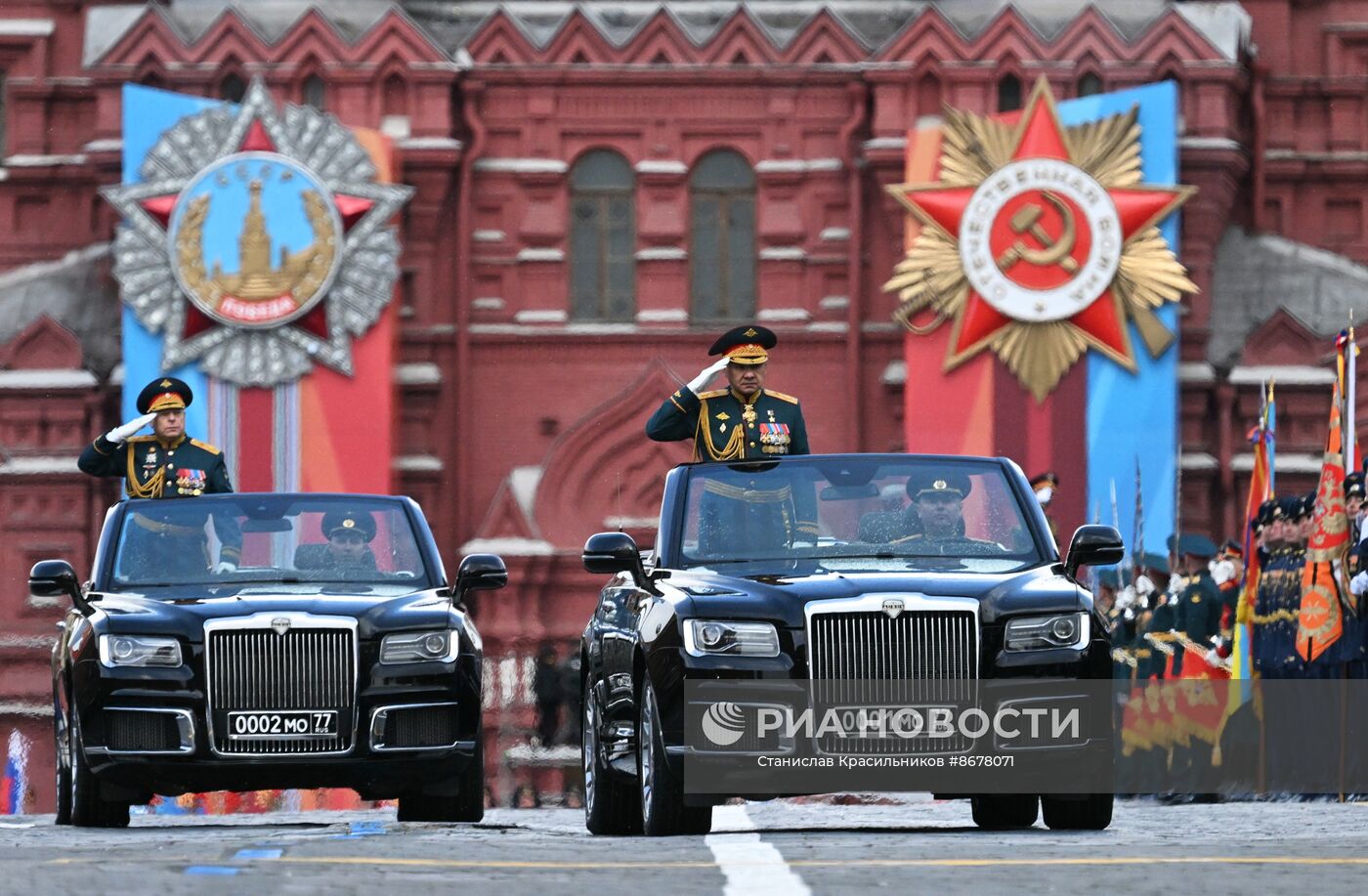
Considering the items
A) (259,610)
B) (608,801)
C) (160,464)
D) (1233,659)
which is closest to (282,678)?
(259,610)

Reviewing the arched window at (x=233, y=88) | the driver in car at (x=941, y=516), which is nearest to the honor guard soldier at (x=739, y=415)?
the driver in car at (x=941, y=516)

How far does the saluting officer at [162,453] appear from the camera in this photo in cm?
1658

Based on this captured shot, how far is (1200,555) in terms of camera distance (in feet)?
77.5

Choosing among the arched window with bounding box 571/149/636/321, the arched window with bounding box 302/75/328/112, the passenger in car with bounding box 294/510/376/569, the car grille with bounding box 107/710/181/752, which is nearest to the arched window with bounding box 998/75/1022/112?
the arched window with bounding box 571/149/636/321

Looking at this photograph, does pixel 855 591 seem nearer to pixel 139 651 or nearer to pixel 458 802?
pixel 458 802

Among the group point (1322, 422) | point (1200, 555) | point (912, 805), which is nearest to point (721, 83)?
point (1322, 422)

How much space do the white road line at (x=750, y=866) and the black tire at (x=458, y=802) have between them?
1.63 m

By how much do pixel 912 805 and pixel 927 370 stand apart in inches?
673

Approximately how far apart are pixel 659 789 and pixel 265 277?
77.7 ft

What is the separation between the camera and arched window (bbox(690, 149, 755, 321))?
121 ft

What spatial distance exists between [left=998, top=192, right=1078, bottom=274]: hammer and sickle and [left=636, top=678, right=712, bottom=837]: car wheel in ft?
74.1

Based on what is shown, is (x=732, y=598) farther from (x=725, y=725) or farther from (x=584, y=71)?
(x=584, y=71)

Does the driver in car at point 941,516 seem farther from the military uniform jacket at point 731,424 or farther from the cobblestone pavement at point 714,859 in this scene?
the military uniform jacket at point 731,424

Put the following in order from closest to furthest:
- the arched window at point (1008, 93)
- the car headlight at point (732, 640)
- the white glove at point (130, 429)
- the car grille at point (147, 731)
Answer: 1. the car headlight at point (732, 640)
2. the car grille at point (147, 731)
3. the white glove at point (130, 429)
4. the arched window at point (1008, 93)
